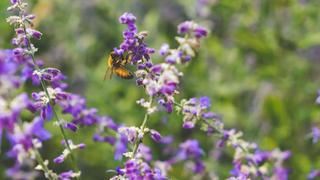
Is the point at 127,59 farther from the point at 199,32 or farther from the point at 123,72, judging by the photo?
the point at 199,32

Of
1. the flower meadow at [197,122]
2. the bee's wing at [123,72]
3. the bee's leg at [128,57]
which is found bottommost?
the bee's leg at [128,57]

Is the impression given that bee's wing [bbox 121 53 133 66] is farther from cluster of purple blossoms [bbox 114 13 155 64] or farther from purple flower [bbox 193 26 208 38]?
purple flower [bbox 193 26 208 38]


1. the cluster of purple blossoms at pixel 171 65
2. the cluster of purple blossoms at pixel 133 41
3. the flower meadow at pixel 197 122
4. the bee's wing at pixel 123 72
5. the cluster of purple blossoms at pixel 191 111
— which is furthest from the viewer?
the flower meadow at pixel 197 122

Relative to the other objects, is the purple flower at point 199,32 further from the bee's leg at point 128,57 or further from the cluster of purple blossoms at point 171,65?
the bee's leg at point 128,57

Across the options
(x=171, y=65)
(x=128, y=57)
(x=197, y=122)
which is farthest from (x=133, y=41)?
(x=197, y=122)

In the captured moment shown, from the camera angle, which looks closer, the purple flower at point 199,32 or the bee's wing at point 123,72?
the purple flower at point 199,32

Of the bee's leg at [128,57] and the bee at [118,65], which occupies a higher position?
the bee at [118,65]

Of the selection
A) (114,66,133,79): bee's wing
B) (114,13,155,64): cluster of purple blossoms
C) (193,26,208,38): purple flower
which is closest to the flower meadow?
(114,66,133,79): bee's wing

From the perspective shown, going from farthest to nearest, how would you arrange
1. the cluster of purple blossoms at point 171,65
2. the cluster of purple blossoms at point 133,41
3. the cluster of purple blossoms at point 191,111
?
1. the cluster of purple blossoms at point 191,111
2. the cluster of purple blossoms at point 133,41
3. the cluster of purple blossoms at point 171,65

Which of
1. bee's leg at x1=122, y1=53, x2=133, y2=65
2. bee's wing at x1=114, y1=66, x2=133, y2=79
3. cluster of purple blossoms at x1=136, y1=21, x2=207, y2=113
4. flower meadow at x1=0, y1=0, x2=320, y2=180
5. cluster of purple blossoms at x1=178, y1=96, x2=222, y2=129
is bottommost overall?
cluster of purple blossoms at x1=136, y1=21, x2=207, y2=113

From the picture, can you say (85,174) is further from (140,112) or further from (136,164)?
(136,164)

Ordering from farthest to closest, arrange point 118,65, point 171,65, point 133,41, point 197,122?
point 197,122, point 118,65, point 133,41, point 171,65

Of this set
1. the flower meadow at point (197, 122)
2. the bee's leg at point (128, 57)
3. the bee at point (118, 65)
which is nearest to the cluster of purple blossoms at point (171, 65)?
the bee's leg at point (128, 57)
